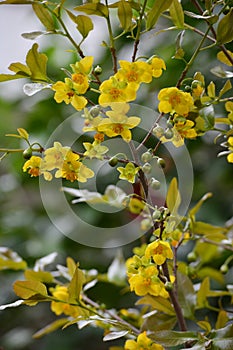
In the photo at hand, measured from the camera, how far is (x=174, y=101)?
38cm

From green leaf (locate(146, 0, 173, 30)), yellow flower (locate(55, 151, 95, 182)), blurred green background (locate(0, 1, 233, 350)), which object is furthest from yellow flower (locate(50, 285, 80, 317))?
blurred green background (locate(0, 1, 233, 350))

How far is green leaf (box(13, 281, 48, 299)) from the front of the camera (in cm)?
40

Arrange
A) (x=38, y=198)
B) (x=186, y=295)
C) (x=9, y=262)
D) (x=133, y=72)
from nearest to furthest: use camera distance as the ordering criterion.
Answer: (x=133, y=72) < (x=186, y=295) < (x=9, y=262) < (x=38, y=198)

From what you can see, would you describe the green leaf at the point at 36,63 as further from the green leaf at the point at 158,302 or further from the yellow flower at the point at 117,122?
the green leaf at the point at 158,302

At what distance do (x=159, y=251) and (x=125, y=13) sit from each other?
0.17 meters

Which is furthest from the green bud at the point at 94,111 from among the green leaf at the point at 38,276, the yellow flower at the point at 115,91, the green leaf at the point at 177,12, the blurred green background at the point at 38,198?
the blurred green background at the point at 38,198

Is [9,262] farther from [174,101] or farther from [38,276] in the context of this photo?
[174,101]

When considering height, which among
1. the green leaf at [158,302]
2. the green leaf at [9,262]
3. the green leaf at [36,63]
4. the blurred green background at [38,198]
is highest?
the green leaf at [36,63]

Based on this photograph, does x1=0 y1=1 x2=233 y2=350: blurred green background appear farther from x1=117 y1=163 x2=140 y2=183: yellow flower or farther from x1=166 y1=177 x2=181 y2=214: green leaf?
x1=117 y1=163 x2=140 y2=183: yellow flower

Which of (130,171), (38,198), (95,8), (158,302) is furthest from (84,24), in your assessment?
(38,198)

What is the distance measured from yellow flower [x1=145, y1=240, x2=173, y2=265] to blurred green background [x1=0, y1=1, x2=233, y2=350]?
48 centimetres

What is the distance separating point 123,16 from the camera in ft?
1.30

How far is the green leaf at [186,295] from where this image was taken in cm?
48

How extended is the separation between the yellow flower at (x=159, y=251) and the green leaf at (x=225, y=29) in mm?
158
